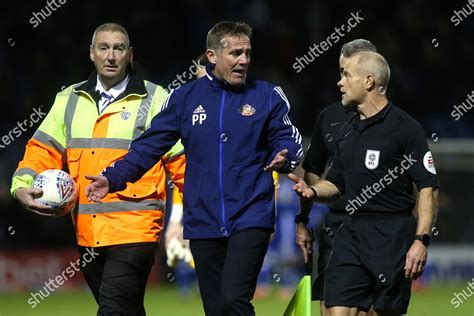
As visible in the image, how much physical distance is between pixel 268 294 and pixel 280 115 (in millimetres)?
9132

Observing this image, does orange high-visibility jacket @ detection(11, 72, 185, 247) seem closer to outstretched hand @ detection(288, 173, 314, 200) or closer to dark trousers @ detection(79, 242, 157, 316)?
dark trousers @ detection(79, 242, 157, 316)

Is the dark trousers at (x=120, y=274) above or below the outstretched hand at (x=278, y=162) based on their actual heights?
below

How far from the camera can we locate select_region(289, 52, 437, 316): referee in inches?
314

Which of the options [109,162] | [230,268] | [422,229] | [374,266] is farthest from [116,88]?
[422,229]

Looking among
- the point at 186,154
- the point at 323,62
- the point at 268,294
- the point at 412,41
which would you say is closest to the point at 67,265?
the point at 268,294

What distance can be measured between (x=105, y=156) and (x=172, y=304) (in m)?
6.88

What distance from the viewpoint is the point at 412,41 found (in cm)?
2205

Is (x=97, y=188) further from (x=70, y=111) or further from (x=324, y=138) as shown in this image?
(x=324, y=138)

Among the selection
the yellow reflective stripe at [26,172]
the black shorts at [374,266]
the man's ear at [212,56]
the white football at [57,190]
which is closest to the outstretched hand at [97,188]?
the white football at [57,190]

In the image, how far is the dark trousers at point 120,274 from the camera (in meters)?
8.57

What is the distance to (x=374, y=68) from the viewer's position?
26.9ft

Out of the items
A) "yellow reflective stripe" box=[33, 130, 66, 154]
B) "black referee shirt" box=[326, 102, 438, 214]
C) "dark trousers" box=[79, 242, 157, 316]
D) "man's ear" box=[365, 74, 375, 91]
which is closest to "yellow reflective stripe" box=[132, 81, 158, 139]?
"yellow reflective stripe" box=[33, 130, 66, 154]

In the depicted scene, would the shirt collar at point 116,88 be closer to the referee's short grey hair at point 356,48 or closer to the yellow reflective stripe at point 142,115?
the yellow reflective stripe at point 142,115

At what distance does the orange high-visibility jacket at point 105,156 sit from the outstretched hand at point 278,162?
1432mm
